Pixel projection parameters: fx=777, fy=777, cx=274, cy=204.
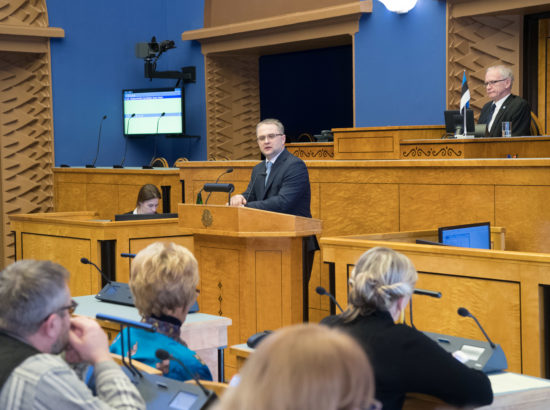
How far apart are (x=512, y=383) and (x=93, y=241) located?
12.3ft

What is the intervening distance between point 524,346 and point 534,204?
1.62 meters

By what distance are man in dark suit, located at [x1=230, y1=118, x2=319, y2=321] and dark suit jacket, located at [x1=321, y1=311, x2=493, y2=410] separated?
103 inches

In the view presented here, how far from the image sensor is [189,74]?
10.9 m

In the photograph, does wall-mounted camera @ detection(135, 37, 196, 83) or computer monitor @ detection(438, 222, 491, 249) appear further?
wall-mounted camera @ detection(135, 37, 196, 83)

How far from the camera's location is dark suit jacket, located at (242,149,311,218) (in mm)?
4863

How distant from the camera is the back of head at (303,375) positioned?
3.26 feet

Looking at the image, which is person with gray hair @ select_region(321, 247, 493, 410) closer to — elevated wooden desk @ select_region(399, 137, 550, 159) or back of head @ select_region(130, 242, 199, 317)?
back of head @ select_region(130, 242, 199, 317)

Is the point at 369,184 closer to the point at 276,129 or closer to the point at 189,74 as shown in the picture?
the point at 276,129

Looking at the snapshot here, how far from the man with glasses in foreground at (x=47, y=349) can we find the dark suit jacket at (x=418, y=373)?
646mm

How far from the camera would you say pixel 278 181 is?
4965 millimetres

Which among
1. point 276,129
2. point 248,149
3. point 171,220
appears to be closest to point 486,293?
point 276,129

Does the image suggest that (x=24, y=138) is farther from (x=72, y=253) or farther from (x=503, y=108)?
(x=503, y=108)

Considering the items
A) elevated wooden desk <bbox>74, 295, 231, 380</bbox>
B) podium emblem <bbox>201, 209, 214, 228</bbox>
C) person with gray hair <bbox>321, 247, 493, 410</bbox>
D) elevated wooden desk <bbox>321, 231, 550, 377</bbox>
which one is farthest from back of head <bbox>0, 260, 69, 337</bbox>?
podium emblem <bbox>201, 209, 214, 228</bbox>

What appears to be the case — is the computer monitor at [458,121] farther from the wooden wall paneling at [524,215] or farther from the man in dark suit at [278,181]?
the man in dark suit at [278,181]
